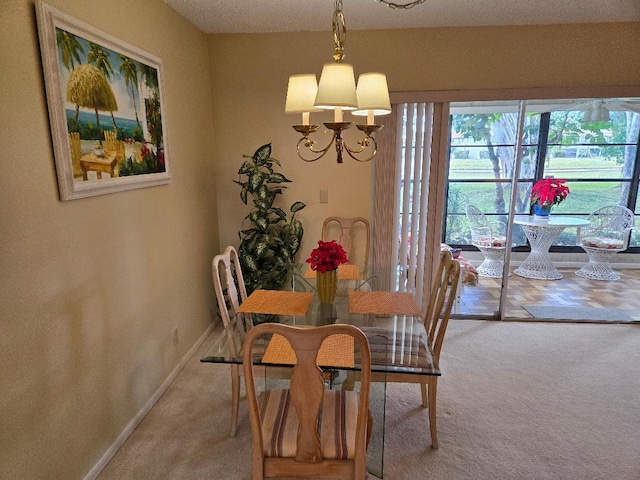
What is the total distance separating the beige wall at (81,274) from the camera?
142cm

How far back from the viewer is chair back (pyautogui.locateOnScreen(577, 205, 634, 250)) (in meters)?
4.91

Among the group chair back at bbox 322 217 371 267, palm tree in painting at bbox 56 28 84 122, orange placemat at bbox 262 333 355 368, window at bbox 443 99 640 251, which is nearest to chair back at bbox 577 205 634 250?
window at bbox 443 99 640 251

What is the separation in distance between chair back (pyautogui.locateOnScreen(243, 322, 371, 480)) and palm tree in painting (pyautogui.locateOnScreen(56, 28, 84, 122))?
140cm

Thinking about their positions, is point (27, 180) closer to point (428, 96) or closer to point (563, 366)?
point (428, 96)

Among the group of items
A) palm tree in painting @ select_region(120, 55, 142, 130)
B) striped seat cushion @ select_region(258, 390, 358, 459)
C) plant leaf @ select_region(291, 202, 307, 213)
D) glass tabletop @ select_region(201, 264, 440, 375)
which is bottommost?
striped seat cushion @ select_region(258, 390, 358, 459)

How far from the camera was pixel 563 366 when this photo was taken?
2.88 m

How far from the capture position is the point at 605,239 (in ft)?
16.3

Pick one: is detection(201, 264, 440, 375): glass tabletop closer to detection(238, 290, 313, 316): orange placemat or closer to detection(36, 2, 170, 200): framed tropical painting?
detection(238, 290, 313, 316): orange placemat

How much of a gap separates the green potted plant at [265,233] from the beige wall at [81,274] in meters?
0.51

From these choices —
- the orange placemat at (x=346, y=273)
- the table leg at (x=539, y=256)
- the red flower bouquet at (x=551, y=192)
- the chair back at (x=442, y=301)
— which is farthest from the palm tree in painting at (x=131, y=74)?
the red flower bouquet at (x=551, y=192)

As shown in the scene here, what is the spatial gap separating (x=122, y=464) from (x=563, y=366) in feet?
9.77

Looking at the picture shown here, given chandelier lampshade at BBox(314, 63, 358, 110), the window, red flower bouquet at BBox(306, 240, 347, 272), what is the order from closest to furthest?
chandelier lampshade at BBox(314, 63, 358, 110) → red flower bouquet at BBox(306, 240, 347, 272) → the window

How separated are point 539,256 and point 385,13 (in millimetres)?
3802

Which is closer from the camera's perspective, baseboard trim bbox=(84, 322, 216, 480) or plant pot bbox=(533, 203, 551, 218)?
baseboard trim bbox=(84, 322, 216, 480)
